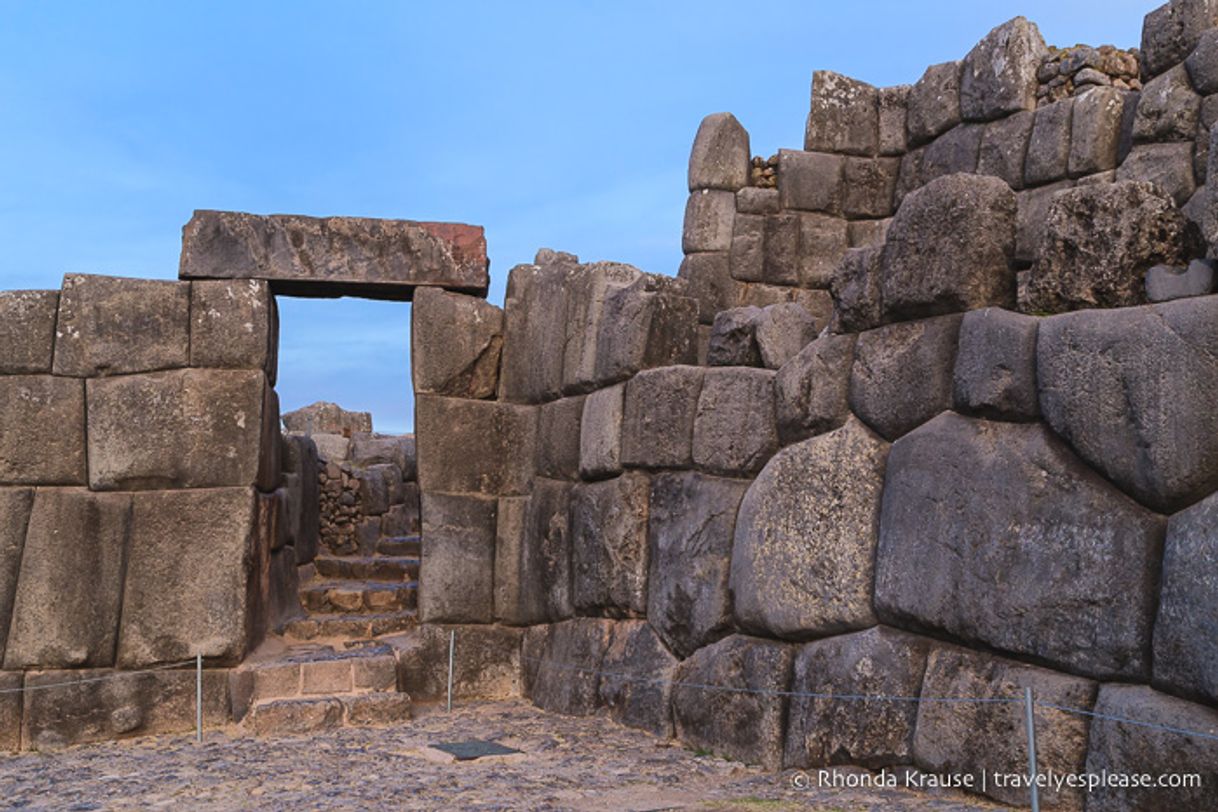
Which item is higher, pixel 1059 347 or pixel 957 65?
pixel 957 65

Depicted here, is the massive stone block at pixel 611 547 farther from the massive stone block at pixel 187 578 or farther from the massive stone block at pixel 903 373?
the massive stone block at pixel 187 578

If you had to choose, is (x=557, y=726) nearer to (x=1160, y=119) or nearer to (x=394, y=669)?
(x=394, y=669)

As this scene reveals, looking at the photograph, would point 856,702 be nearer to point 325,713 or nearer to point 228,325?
point 325,713

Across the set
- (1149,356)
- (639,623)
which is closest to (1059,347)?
(1149,356)

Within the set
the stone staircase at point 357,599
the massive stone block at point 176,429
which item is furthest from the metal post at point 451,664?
the massive stone block at point 176,429

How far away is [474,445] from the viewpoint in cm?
867

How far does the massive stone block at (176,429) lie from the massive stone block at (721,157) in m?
6.10

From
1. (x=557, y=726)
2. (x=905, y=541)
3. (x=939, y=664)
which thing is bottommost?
(x=557, y=726)

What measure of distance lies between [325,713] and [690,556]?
2556 mm

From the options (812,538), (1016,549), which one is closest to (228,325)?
(812,538)

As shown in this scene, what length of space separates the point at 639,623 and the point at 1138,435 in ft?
12.2

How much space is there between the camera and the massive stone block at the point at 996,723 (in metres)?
4.29

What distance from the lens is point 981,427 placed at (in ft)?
15.9

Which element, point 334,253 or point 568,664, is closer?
point 568,664
